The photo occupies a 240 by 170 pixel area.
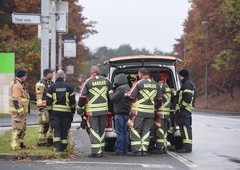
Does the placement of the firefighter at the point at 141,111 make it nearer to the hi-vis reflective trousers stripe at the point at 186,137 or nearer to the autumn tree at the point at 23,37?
the hi-vis reflective trousers stripe at the point at 186,137

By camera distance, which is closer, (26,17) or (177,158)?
(177,158)

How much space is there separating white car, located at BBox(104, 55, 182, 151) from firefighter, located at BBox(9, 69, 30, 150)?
202 centimetres

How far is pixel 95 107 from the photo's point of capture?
43.4ft

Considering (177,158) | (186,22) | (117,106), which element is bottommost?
(177,158)

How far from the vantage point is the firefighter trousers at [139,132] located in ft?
44.3

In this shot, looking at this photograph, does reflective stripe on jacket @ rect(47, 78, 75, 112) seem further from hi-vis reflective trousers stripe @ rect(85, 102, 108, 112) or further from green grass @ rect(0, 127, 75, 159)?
green grass @ rect(0, 127, 75, 159)

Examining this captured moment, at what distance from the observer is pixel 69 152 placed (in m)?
13.3

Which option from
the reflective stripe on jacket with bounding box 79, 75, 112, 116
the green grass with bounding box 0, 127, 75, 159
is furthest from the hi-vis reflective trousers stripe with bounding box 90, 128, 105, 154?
the green grass with bounding box 0, 127, 75, 159

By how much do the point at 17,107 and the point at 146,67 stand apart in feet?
11.3

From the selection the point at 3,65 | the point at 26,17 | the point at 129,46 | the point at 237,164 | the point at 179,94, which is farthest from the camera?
the point at 129,46

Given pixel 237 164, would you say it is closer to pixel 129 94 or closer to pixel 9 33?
pixel 129 94

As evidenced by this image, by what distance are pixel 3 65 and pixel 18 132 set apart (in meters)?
16.5

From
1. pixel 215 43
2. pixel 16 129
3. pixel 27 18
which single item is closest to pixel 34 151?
pixel 16 129

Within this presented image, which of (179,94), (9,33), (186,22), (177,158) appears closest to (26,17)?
(179,94)
